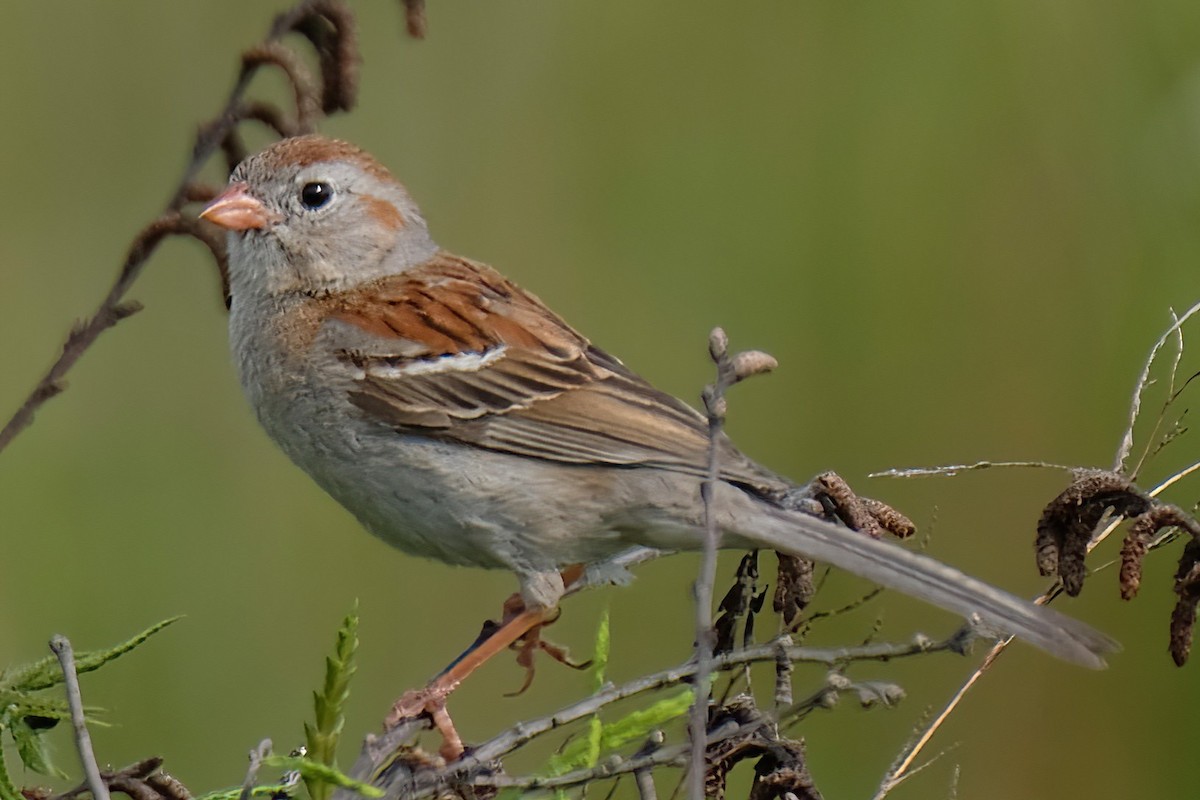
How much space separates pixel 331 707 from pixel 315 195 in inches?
70.9

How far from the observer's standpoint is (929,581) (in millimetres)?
2500

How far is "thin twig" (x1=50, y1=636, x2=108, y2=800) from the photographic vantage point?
1660 mm

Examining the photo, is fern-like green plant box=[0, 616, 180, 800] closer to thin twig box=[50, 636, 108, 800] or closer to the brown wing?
thin twig box=[50, 636, 108, 800]

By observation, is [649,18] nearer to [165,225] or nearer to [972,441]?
[972,441]

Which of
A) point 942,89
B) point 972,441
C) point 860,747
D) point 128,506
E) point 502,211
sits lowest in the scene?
point 860,747

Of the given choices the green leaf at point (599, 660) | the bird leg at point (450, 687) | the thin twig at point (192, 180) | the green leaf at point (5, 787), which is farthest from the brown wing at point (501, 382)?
the green leaf at point (5, 787)

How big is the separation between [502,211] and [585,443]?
1659 millimetres

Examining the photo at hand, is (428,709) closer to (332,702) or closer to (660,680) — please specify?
(660,680)

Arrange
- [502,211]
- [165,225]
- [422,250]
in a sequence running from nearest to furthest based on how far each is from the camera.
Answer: [165,225], [422,250], [502,211]

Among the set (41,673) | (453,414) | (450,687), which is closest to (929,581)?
(450,687)

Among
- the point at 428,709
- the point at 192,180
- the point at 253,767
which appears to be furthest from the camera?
the point at 428,709

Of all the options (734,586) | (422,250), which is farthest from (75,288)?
(734,586)

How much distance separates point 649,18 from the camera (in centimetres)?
480

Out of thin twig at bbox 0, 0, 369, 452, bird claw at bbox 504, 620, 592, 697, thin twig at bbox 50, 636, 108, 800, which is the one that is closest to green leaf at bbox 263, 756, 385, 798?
thin twig at bbox 50, 636, 108, 800
